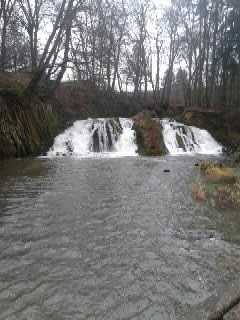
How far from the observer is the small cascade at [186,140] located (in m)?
28.5

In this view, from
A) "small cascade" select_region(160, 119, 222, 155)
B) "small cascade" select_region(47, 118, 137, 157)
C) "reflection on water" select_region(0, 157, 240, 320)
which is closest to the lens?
"reflection on water" select_region(0, 157, 240, 320)

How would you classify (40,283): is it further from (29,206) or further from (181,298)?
(29,206)

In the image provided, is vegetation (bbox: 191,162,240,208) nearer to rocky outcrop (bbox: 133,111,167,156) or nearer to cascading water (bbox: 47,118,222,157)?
rocky outcrop (bbox: 133,111,167,156)

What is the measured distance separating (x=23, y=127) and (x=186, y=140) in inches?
463

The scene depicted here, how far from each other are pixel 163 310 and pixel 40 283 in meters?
1.82

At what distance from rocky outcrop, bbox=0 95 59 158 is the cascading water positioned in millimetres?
1052

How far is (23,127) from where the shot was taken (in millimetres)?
22516

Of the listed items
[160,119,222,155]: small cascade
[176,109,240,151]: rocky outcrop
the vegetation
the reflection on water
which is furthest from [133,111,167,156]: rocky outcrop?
the reflection on water

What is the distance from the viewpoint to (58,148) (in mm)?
25828

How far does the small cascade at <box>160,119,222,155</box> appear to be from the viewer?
28475 millimetres

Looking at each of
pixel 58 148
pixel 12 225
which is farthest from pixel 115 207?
pixel 58 148

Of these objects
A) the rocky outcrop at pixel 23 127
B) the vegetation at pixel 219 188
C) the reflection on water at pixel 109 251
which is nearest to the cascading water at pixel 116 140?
the rocky outcrop at pixel 23 127

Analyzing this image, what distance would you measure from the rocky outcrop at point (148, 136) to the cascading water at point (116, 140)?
425 millimetres

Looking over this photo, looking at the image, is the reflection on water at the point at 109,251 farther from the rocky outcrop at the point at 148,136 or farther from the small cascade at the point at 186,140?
the small cascade at the point at 186,140
